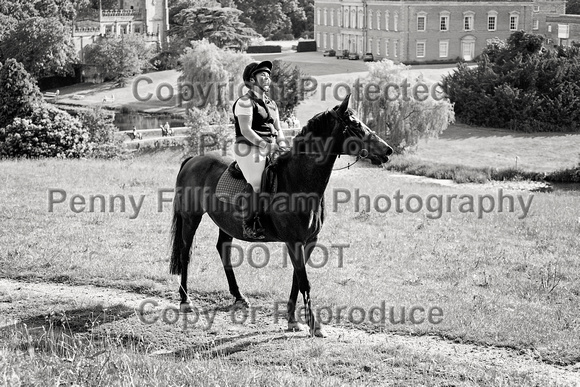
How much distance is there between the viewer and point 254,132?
10.5m

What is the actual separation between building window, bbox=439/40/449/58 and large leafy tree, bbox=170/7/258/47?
2133 centimetres

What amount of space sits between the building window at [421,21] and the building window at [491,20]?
25.9ft

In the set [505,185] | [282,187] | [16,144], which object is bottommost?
[505,185]

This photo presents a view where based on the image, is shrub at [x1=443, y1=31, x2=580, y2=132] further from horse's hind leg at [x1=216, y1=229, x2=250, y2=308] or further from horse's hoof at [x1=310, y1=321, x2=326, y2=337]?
horse's hoof at [x1=310, y1=321, x2=326, y2=337]

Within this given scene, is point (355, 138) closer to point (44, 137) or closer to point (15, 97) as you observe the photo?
point (44, 137)

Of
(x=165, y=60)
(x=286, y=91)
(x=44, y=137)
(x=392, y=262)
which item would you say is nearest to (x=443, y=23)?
(x=165, y=60)

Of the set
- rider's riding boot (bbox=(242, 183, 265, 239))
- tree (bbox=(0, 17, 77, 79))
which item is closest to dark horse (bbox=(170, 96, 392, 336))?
rider's riding boot (bbox=(242, 183, 265, 239))

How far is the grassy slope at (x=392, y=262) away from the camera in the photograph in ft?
36.0

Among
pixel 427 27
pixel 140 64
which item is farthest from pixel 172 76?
pixel 427 27

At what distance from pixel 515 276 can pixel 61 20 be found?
292 ft

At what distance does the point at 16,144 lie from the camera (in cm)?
3086

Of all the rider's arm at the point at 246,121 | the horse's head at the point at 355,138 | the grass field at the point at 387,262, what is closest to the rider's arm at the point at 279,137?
the rider's arm at the point at 246,121

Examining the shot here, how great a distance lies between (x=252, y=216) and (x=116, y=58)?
3109 inches

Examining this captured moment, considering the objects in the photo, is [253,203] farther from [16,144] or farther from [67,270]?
[16,144]
